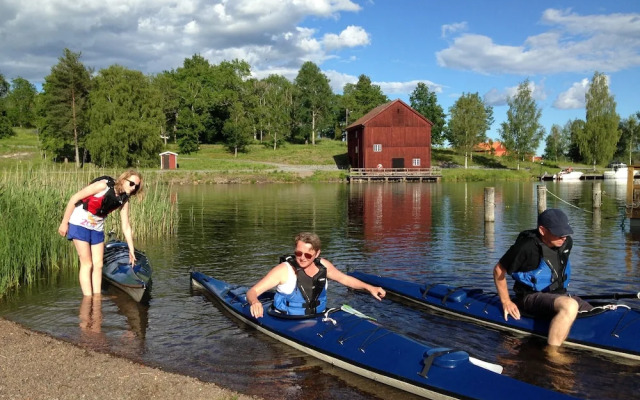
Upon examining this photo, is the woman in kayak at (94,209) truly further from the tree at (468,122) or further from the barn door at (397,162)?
the tree at (468,122)

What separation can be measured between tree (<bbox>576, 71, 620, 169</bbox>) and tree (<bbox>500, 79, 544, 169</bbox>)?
833 cm

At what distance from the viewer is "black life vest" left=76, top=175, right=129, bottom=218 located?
868 centimetres

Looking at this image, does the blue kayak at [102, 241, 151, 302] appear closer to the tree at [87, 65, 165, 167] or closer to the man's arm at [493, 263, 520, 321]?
the man's arm at [493, 263, 520, 321]

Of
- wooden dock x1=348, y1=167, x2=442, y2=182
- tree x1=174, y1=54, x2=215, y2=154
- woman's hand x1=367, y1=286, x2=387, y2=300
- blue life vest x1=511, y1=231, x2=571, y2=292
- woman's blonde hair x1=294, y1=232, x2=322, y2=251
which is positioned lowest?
woman's hand x1=367, y1=286, x2=387, y2=300

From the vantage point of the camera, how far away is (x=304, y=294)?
741 centimetres

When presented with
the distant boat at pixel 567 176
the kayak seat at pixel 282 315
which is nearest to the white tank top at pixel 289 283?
the kayak seat at pixel 282 315

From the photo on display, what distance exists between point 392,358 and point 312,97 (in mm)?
92378

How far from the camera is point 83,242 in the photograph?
8.97m

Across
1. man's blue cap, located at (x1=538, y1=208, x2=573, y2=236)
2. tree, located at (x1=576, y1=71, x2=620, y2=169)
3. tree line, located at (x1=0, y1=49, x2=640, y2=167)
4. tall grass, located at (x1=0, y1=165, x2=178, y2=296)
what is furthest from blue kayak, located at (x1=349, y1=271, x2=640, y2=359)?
tree, located at (x1=576, y1=71, x2=620, y2=169)

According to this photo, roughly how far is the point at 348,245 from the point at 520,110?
66568 millimetres

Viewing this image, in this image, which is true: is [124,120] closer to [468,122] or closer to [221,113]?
[221,113]

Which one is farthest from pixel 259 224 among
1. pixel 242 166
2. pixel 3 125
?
pixel 3 125

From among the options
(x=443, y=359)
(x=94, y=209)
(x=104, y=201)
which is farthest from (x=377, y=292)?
(x=94, y=209)

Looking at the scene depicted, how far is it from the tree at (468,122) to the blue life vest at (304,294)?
68.5m
